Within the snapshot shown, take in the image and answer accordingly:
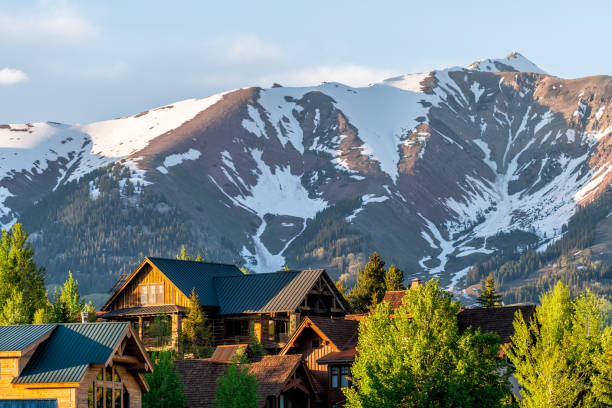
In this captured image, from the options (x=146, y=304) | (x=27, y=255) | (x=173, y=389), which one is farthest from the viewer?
(x=146, y=304)

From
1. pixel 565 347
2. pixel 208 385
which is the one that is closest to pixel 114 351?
pixel 208 385

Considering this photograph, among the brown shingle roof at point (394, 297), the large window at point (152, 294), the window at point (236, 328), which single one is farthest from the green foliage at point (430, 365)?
the large window at point (152, 294)

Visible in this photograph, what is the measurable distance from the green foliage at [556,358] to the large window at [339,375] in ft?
43.4

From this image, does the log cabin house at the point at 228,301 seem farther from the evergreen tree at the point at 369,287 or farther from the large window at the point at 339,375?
the large window at the point at 339,375

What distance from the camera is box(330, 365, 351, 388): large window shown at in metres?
85.9

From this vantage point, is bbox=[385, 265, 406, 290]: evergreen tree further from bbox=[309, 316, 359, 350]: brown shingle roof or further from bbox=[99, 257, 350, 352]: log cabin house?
bbox=[309, 316, 359, 350]: brown shingle roof

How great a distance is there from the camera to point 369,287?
12762cm

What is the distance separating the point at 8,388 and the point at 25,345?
2.37 metres

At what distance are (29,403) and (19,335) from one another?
14.8 feet

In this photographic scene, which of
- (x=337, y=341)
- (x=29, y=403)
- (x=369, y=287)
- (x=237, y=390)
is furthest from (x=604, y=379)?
(x=369, y=287)

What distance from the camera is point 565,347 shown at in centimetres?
7481

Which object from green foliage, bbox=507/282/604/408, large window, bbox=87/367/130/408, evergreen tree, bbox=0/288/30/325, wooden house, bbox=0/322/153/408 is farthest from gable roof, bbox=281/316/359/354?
large window, bbox=87/367/130/408

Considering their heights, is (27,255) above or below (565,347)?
above

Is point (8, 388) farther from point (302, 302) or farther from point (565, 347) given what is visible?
point (302, 302)
